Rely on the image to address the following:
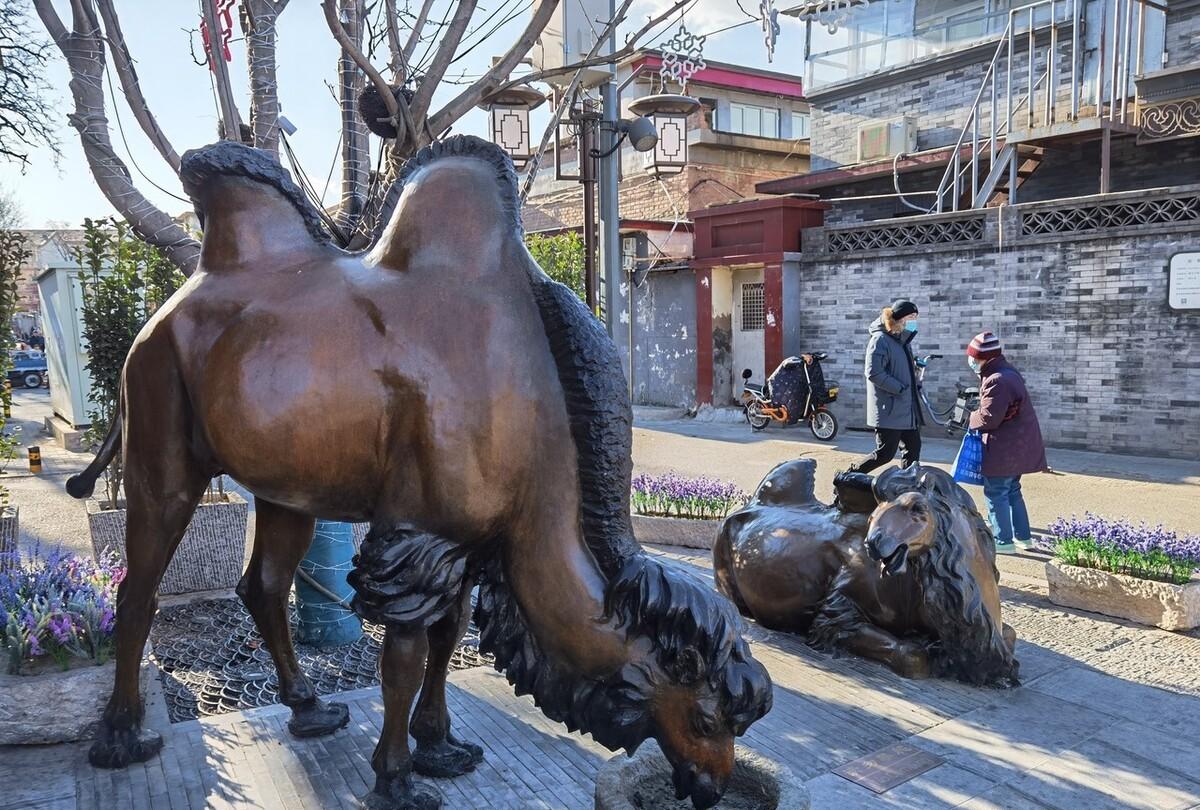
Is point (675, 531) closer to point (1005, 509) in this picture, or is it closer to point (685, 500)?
point (685, 500)

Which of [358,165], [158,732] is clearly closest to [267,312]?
[158,732]

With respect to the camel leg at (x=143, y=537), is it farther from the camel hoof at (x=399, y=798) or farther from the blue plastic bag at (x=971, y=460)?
the blue plastic bag at (x=971, y=460)

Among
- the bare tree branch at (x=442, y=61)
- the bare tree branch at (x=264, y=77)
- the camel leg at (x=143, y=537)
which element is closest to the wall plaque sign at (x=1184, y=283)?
the bare tree branch at (x=442, y=61)

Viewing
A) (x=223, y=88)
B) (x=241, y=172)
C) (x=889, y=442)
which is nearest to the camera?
(x=241, y=172)

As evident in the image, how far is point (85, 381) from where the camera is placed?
13852mm

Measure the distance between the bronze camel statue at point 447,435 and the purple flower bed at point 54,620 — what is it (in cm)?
100

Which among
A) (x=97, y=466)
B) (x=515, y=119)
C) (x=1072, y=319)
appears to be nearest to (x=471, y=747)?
(x=97, y=466)

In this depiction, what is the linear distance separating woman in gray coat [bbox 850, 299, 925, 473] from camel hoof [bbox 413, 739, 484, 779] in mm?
4642

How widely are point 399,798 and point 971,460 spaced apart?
206 inches

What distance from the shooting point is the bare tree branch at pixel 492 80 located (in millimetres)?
4605

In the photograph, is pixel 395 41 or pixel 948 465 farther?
pixel 948 465

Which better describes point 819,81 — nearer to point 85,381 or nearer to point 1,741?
point 85,381

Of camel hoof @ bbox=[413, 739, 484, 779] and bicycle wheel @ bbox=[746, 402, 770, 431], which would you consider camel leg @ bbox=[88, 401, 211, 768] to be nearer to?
camel hoof @ bbox=[413, 739, 484, 779]

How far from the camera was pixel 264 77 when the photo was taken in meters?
4.43
